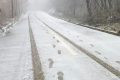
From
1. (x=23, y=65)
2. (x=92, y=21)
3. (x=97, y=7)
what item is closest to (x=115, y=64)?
(x=23, y=65)

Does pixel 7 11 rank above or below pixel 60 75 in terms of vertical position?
above

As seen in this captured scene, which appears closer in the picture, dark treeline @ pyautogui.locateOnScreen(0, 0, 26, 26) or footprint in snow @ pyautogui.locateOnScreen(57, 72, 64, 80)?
footprint in snow @ pyautogui.locateOnScreen(57, 72, 64, 80)

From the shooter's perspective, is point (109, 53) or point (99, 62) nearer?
point (99, 62)

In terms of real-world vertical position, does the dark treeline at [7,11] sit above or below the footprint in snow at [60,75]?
above

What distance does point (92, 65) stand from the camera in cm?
930

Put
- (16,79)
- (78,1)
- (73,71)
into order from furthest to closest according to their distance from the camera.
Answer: (78,1) < (73,71) < (16,79)

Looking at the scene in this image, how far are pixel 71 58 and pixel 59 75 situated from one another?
8.71ft

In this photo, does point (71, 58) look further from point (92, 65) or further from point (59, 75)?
point (59, 75)

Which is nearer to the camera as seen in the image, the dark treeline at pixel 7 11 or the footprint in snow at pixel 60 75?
the footprint in snow at pixel 60 75

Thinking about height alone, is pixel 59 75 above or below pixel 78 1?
below

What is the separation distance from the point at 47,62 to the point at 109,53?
119 inches

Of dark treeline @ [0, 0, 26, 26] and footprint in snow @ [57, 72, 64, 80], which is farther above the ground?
dark treeline @ [0, 0, 26, 26]

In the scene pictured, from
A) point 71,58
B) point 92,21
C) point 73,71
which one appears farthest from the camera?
point 92,21

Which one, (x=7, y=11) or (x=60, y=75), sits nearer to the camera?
(x=60, y=75)
